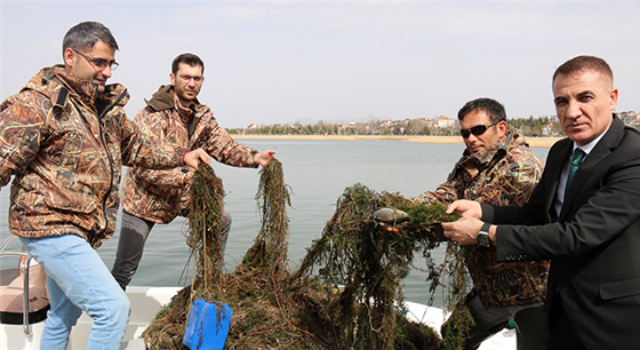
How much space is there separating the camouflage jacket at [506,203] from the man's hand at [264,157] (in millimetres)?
1943

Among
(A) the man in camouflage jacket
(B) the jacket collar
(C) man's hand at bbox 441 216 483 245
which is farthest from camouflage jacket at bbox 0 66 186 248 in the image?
(A) the man in camouflage jacket

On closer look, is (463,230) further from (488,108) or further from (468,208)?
(488,108)

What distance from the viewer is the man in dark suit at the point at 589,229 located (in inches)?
90.9

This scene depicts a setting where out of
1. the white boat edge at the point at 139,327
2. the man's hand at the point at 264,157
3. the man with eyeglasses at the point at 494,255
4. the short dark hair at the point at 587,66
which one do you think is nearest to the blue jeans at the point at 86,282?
the white boat edge at the point at 139,327

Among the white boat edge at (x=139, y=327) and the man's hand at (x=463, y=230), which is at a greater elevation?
the man's hand at (x=463, y=230)

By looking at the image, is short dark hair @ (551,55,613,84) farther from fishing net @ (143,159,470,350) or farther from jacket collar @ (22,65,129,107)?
jacket collar @ (22,65,129,107)

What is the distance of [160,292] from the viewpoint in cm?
520

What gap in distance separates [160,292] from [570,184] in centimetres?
445

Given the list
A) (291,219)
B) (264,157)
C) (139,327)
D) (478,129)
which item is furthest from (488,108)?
(291,219)

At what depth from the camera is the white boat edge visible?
4020 millimetres

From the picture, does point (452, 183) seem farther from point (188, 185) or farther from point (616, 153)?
point (188, 185)

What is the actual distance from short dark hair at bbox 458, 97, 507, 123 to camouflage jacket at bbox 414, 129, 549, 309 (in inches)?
7.4

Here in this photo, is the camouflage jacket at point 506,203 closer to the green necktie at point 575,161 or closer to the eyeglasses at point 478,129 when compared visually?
the eyeglasses at point 478,129

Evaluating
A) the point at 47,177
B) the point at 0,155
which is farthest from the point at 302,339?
the point at 0,155
